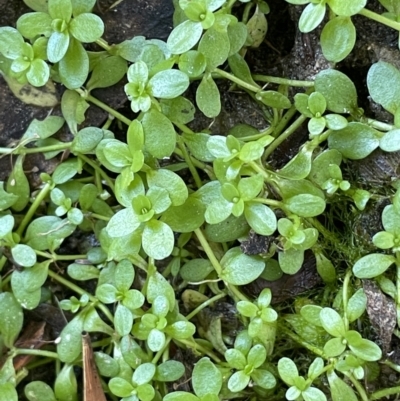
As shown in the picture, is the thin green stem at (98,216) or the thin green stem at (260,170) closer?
the thin green stem at (260,170)

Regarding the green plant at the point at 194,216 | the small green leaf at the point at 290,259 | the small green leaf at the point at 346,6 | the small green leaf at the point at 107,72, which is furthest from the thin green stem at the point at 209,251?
the small green leaf at the point at 346,6

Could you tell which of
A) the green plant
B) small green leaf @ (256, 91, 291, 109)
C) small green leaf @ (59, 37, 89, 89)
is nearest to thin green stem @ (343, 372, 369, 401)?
the green plant

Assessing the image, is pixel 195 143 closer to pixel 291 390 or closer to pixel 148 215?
pixel 148 215

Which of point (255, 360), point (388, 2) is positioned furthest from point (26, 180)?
point (388, 2)

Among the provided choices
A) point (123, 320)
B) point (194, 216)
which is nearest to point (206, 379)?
point (123, 320)

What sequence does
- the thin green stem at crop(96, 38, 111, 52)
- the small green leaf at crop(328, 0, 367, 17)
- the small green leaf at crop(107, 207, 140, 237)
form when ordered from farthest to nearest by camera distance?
the thin green stem at crop(96, 38, 111, 52)
the small green leaf at crop(107, 207, 140, 237)
the small green leaf at crop(328, 0, 367, 17)

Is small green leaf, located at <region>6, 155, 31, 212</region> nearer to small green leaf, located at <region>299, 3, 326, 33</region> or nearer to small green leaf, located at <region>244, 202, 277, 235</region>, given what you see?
small green leaf, located at <region>244, 202, 277, 235</region>

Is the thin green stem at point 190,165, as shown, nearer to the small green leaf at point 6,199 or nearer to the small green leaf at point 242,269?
the small green leaf at point 242,269
